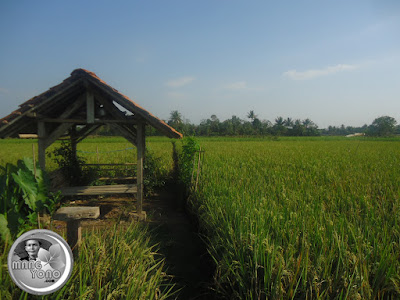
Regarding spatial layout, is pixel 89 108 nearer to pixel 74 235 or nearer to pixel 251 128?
pixel 74 235

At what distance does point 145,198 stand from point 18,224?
4299 mm

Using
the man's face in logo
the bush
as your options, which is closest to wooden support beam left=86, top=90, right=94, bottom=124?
the bush

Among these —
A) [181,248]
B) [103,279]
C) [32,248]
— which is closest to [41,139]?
[181,248]

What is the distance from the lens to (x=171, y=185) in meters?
8.91

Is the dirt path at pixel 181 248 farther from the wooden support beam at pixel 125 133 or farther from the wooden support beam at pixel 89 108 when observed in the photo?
the wooden support beam at pixel 89 108

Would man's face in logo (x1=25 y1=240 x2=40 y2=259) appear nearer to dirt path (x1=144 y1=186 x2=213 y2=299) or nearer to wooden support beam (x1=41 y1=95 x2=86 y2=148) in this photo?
dirt path (x1=144 y1=186 x2=213 y2=299)

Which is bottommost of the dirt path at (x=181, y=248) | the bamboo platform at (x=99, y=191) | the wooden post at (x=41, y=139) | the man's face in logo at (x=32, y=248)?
the dirt path at (x=181, y=248)

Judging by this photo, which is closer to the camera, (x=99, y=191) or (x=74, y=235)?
(x=74, y=235)

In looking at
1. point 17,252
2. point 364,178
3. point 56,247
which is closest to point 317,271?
point 56,247

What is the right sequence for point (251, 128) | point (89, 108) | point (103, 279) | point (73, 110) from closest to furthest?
point (103, 279) < point (89, 108) < point (73, 110) < point (251, 128)

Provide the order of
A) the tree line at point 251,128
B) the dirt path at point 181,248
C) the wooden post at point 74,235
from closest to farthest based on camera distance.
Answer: the wooden post at point 74,235
the dirt path at point 181,248
the tree line at point 251,128

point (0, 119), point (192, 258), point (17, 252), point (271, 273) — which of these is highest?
point (0, 119)

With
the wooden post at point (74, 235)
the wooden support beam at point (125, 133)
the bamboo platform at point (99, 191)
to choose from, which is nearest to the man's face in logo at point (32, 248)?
the wooden post at point (74, 235)

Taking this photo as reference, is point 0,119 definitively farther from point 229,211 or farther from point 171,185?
point 171,185
